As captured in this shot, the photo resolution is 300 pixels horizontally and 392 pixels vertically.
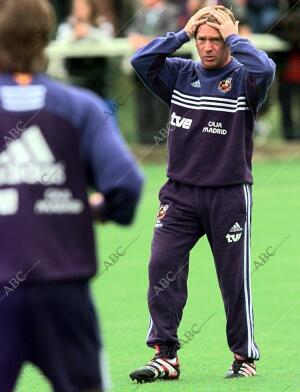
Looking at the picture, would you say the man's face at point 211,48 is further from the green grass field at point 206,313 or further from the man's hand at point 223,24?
the green grass field at point 206,313

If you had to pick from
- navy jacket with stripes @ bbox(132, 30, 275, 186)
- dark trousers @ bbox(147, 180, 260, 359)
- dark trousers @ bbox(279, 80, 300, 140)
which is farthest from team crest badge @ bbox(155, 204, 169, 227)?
dark trousers @ bbox(279, 80, 300, 140)

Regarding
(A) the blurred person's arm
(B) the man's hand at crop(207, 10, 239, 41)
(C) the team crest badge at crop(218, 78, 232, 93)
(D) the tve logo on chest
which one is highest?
(A) the blurred person's arm

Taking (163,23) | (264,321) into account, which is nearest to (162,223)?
(264,321)

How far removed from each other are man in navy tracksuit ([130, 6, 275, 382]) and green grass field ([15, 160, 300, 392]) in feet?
0.92

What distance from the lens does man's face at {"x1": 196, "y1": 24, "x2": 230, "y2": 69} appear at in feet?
26.9

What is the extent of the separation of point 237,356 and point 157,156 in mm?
15840

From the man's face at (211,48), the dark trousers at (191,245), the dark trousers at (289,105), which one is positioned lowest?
the dark trousers at (289,105)

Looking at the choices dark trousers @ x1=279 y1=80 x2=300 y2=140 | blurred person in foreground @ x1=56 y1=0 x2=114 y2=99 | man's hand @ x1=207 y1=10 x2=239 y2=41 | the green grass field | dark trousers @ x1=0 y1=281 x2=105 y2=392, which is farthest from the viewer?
dark trousers @ x1=279 y1=80 x2=300 y2=140

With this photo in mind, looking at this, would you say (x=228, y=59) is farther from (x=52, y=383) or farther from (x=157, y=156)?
(x=157, y=156)

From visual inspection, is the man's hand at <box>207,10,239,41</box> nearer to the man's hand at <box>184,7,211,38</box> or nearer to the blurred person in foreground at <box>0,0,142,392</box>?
the man's hand at <box>184,7,211,38</box>

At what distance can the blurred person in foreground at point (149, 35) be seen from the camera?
22875mm

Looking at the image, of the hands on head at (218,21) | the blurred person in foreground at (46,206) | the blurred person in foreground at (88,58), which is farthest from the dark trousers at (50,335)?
the blurred person in foreground at (88,58)

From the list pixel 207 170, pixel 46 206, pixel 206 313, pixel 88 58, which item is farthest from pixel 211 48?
pixel 88 58

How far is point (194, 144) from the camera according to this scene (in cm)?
829
